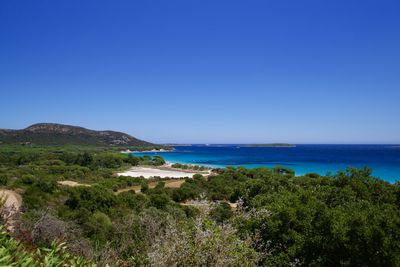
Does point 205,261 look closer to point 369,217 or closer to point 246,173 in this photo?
point 369,217

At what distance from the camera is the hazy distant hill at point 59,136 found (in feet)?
418

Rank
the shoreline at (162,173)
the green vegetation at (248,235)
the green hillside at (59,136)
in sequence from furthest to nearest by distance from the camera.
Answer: the green hillside at (59,136), the shoreline at (162,173), the green vegetation at (248,235)

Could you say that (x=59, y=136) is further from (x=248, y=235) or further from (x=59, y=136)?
(x=248, y=235)

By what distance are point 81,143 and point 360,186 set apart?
488 ft

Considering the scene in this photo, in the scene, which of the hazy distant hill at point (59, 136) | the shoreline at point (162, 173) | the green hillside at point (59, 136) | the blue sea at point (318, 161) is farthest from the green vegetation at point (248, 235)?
the hazy distant hill at point (59, 136)

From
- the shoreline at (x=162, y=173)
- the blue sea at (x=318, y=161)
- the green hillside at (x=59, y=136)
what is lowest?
the shoreline at (x=162, y=173)

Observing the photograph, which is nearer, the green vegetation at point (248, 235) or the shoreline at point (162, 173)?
the green vegetation at point (248, 235)

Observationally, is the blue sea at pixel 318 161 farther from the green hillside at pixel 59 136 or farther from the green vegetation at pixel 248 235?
the green hillside at pixel 59 136

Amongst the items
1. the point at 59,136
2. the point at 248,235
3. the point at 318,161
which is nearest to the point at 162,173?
the point at 318,161

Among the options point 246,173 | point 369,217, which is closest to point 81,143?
point 246,173

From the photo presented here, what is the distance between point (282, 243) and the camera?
880cm

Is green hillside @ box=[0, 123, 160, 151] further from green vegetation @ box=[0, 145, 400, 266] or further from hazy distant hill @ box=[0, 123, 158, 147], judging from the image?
green vegetation @ box=[0, 145, 400, 266]

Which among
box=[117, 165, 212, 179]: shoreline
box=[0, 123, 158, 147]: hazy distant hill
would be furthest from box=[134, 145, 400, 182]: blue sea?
box=[0, 123, 158, 147]: hazy distant hill

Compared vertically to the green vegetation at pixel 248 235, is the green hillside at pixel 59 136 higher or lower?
higher
